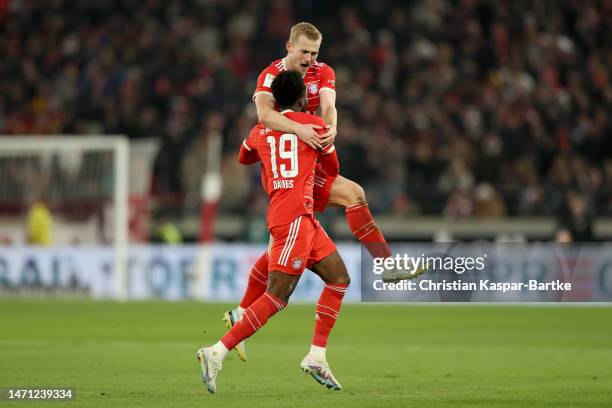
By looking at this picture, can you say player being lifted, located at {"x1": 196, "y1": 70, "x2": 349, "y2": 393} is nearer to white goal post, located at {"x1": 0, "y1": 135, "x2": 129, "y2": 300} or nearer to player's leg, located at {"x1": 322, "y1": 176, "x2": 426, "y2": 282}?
player's leg, located at {"x1": 322, "y1": 176, "x2": 426, "y2": 282}

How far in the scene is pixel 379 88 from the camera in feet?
74.5

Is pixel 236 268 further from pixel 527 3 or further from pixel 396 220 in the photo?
pixel 527 3

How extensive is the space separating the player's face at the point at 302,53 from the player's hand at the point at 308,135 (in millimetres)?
534

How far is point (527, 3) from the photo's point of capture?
2314 centimetres

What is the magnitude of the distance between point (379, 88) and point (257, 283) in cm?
1409

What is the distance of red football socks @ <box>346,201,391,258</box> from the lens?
903cm

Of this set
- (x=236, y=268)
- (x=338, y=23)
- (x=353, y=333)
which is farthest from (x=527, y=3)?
(x=353, y=333)

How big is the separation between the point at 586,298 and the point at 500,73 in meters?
6.83

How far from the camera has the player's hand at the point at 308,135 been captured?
8.17 m

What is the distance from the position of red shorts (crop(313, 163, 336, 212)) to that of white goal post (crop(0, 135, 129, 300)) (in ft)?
39.9

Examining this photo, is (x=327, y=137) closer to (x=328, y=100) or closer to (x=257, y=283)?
(x=328, y=100)

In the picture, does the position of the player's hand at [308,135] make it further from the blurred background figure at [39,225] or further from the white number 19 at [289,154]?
the blurred background figure at [39,225]

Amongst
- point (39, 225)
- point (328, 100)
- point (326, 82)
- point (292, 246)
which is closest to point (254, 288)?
point (292, 246)

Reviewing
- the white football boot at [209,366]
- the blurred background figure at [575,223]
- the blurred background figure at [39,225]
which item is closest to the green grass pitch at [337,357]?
the white football boot at [209,366]
